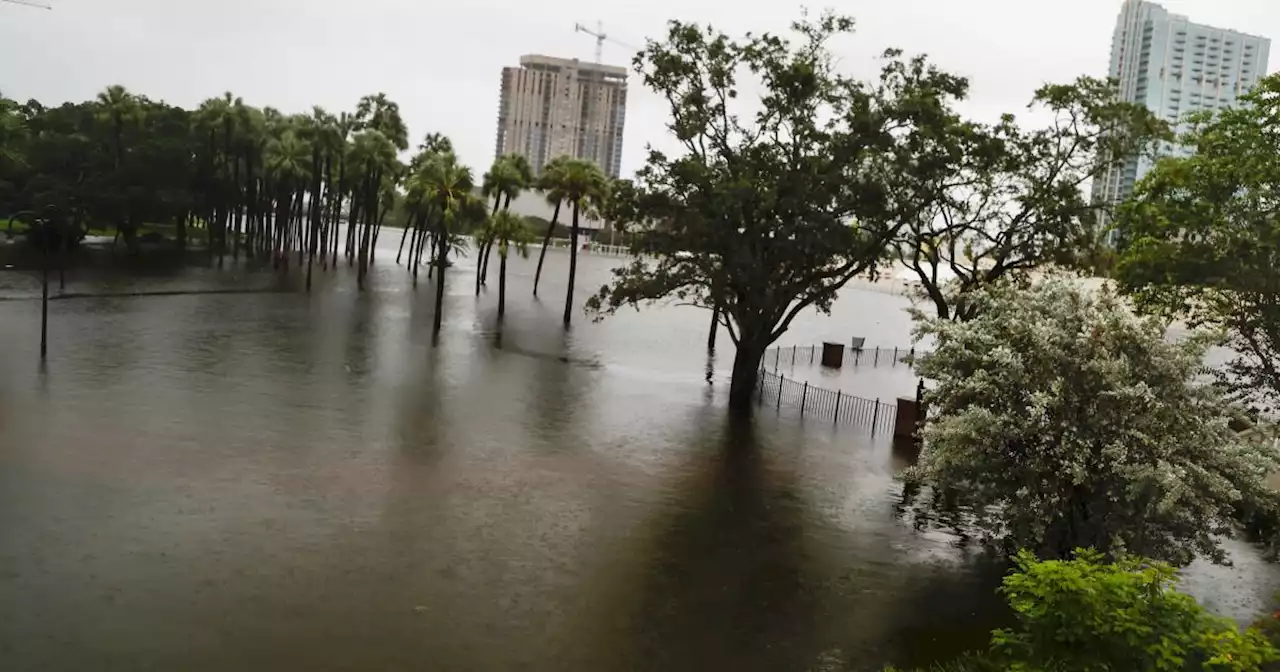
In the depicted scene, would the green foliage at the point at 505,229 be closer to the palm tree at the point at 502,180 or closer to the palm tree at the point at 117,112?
the palm tree at the point at 502,180

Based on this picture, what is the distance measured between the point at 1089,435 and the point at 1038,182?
564 inches

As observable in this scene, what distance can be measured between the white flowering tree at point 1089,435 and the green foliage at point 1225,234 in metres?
4.34

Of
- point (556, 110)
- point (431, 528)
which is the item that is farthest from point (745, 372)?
point (556, 110)

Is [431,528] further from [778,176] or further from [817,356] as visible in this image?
[817,356]

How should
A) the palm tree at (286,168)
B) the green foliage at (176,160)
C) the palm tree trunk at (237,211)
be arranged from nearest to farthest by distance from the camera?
the green foliage at (176,160) → the palm tree at (286,168) → the palm tree trunk at (237,211)

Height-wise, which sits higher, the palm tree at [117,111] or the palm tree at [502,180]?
the palm tree at [117,111]

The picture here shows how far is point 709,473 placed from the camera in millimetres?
19703

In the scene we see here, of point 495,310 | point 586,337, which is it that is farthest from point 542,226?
point 586,337

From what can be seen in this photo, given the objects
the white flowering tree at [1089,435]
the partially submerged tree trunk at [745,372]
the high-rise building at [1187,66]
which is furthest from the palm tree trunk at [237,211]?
the white flowering tree at [1089,435]

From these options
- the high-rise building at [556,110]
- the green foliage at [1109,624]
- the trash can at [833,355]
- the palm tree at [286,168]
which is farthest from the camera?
the high-rise building at [556,110]

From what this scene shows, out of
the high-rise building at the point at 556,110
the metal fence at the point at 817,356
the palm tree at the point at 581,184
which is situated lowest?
the metal fence at the point at 817,356

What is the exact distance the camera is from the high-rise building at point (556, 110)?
468 feet

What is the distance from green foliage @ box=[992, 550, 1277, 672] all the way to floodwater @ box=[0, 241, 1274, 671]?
260 cm

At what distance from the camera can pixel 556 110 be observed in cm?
14500
